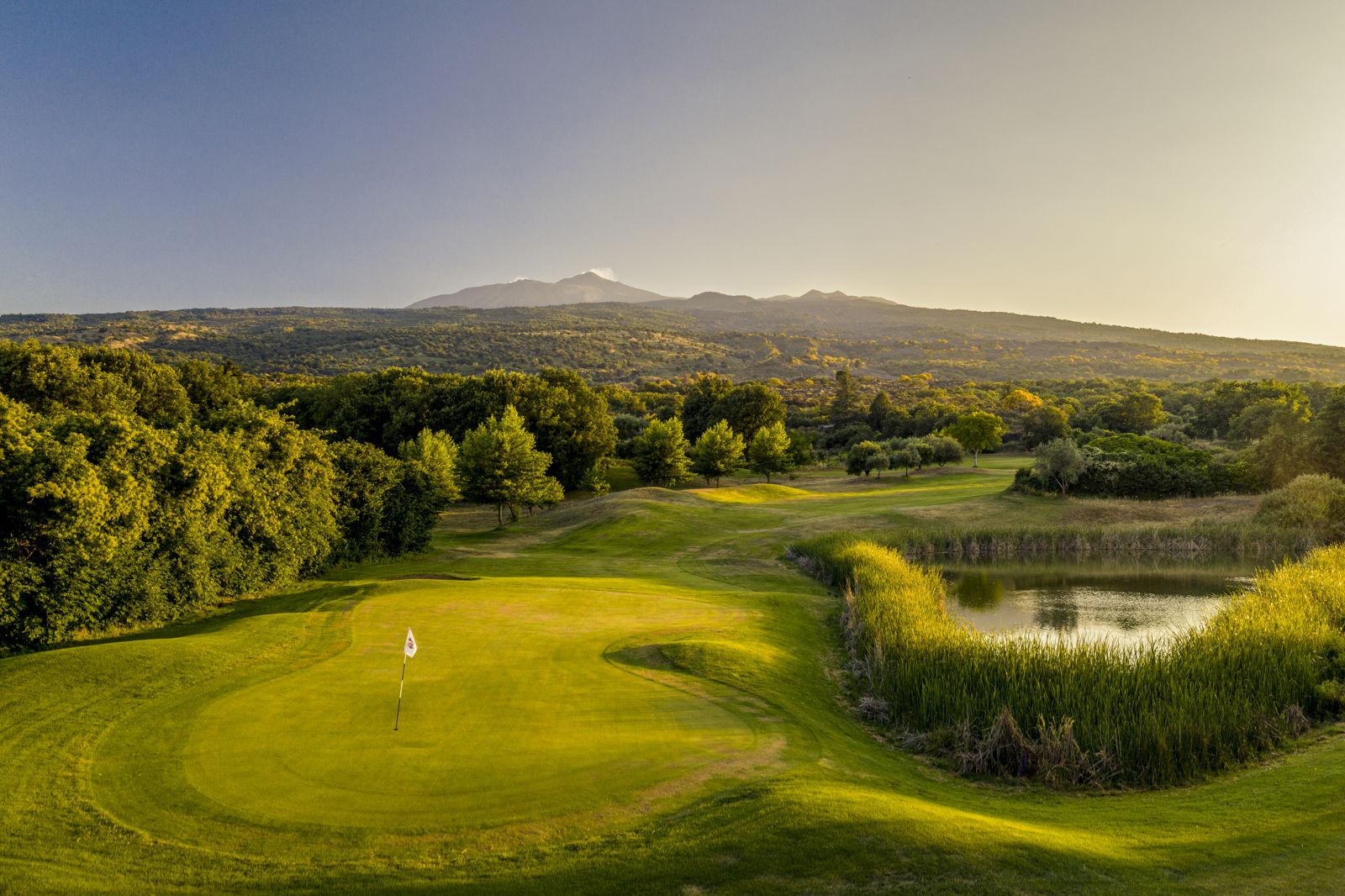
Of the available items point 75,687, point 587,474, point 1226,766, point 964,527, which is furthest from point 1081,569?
point 75,687

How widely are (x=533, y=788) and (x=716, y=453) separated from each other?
58.5 meters

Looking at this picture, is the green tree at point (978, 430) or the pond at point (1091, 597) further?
the green tree at point (978, 430)

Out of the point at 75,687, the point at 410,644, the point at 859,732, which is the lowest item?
the point at 859,732

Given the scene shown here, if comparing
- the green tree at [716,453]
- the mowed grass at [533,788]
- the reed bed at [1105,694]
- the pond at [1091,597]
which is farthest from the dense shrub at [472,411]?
the reed bed at [1105,694]

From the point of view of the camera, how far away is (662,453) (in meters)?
65.6

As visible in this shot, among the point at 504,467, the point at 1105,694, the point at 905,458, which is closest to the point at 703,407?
the point at 905,458

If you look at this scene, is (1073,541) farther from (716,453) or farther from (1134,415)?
(1134,415)

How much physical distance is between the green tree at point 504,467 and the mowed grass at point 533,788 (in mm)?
30766

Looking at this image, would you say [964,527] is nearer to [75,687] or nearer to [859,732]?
[859,732]

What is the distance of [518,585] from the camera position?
25.3 m

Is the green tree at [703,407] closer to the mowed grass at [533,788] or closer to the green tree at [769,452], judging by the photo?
the green tree at [769,452]

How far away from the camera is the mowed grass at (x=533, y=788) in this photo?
784 centimetres

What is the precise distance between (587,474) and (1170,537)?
42679 mm

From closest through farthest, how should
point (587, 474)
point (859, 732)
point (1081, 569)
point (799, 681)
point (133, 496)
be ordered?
point (859, 732) → point (799, 681) → point (133, 496) → point (1081, 569) → point (587, 474)
